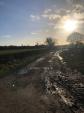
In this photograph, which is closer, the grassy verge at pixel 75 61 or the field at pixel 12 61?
the field at pixel 12 61

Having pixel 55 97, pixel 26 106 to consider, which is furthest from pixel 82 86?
pixel 26 106

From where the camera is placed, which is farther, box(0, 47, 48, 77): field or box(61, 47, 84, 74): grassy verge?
box(61, 47, 84, 74): grassy verge

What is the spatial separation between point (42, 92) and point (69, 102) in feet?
10.7

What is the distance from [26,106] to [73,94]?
3669 millimetres

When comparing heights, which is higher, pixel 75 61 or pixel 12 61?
pixel 12 61

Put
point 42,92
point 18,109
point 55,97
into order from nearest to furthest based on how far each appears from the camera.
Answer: point 18,109 < point 55,97 < point 42,92

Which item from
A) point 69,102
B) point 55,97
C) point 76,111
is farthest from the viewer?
point 55,97

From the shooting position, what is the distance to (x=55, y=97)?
13.3 metres

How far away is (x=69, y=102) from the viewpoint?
468 inches

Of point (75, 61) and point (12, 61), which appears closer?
point (12, 61)

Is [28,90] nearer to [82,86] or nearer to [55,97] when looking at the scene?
[55,97]

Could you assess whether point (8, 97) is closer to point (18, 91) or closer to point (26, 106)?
point (18, 91)

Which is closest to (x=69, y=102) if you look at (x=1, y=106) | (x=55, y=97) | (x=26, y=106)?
(x=55, y=97)

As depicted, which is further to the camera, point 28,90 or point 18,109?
point 28,90
